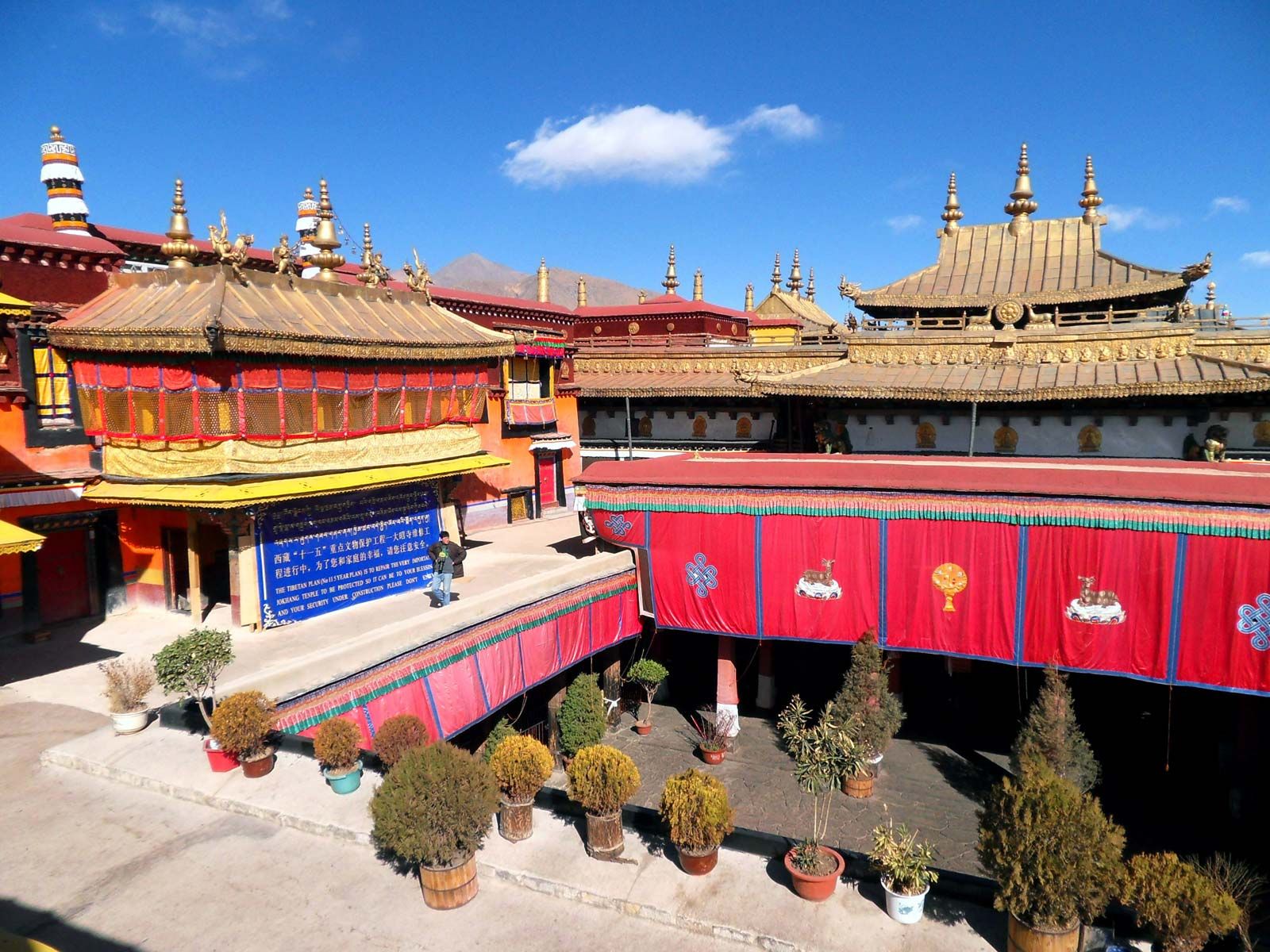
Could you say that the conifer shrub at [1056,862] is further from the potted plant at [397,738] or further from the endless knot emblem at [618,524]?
the endless knot emblem at [618,524]

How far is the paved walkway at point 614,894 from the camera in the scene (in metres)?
7.08

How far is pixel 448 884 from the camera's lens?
7.40 meters

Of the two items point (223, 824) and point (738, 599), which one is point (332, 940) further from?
point (738, 599)

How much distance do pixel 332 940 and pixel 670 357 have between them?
23.7 meters

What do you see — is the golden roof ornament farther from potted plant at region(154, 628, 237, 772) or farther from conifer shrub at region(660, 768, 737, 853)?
conifer shrub at region(660, 768, 737, 853)

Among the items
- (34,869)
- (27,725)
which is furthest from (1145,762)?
(27,725)

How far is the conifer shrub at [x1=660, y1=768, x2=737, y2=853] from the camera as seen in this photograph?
7633mm

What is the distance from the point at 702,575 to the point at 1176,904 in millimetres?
9693

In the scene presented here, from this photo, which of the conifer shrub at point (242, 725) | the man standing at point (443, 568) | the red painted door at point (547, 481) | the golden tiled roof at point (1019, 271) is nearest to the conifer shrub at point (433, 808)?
the conifer shrub at point (242, 725)

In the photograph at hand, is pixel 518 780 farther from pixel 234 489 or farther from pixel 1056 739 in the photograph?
pixel 1056 739

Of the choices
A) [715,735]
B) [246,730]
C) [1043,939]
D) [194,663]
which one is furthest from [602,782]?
[715,735]

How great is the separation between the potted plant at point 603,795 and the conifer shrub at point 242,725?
408 centimetres

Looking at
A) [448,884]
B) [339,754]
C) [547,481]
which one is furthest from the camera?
[547,481]

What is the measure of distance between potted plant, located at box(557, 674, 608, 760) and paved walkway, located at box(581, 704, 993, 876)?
0.75 m
